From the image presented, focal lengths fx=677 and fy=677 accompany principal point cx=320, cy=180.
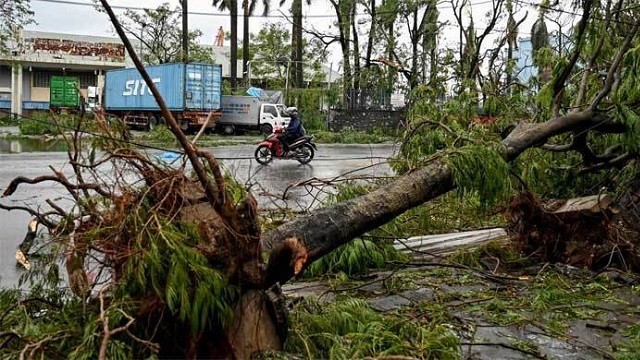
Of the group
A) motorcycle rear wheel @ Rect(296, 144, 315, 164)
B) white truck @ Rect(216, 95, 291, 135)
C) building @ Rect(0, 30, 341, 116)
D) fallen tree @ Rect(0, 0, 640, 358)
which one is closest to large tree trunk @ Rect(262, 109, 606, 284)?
fallen tree @ Rect(0, 0, 640, 358)

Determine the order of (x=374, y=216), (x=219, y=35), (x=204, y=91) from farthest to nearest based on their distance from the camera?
(x=219, y=35) < (x=204, y=91) < (x=374, y=216)

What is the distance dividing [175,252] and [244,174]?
4.10m

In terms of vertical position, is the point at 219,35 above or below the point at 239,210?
above

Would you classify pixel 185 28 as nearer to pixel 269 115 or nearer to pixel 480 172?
pixel 269 115

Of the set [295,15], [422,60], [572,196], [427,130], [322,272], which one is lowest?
[322,272]

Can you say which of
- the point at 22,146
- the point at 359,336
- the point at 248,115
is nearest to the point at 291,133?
the point at 22,146

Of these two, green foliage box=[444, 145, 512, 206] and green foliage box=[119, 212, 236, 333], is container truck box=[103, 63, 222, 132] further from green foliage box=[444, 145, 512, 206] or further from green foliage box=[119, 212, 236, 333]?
green foliage box=[119, 212, 236, 333]

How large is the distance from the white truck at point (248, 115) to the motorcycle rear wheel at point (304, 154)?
12137 mm

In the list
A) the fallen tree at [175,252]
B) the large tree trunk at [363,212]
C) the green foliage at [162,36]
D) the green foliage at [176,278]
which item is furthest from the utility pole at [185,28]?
the green foliage at [176,278]

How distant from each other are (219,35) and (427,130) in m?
48.0

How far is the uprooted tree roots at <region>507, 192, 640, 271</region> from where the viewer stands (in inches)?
240

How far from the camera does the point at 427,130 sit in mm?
7281

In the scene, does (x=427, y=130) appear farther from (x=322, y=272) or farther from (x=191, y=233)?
(x=191, y=233)

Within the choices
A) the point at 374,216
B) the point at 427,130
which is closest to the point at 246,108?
the point at 427,130
